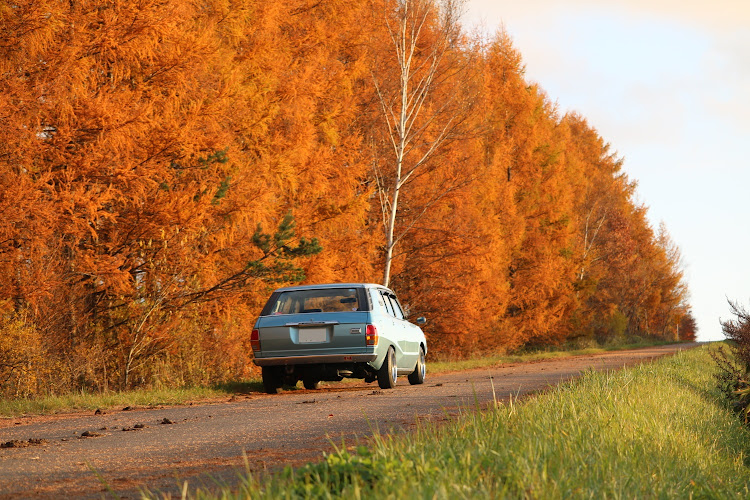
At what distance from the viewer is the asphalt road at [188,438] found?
230 inches

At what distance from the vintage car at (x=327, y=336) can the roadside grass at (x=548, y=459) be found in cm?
445

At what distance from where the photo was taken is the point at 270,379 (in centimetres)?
1409

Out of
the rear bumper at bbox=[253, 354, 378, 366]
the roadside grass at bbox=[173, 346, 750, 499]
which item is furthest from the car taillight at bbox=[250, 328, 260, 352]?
the roadside grass at bbox=[173, 346, 750, 499]

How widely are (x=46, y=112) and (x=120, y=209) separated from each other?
2.59 m

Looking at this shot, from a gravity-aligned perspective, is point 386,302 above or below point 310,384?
above

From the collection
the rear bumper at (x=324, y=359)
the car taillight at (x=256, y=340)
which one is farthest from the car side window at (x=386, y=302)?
the car taillight at (x=256, y=340)

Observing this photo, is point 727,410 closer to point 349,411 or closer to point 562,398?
point 562,398

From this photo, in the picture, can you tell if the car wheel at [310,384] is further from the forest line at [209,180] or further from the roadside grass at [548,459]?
the roadside grass at [548,459]

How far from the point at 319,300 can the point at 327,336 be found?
0.83 meters

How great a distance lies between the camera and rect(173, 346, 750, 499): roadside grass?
447cm

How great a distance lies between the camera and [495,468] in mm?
5035

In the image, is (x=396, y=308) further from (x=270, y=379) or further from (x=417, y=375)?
(x=270, y=379)

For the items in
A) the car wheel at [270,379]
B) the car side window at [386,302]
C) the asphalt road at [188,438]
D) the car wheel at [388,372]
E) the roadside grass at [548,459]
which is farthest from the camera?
the car side window at [386,302]

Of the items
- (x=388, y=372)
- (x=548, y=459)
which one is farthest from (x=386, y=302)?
(x=548, y=459)
